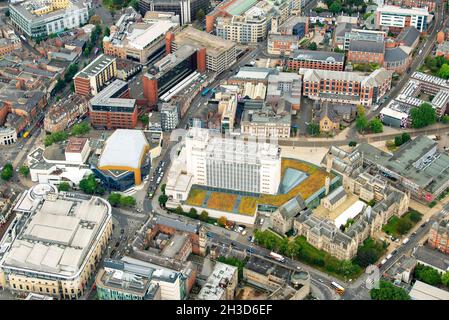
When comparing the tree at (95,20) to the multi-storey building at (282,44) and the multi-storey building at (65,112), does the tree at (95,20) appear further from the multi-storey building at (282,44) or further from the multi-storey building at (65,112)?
the multi-storey building at (282,44)

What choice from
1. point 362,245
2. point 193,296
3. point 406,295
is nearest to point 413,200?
point 362,245

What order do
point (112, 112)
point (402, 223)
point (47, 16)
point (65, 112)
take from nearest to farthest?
point (402, 223) → point (112, 112) → point (65, 112) → point (47, 16)

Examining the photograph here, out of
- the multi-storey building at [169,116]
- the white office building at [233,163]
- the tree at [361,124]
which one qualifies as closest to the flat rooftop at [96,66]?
the multi-storey building at [169,116]

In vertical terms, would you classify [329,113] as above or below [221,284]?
above

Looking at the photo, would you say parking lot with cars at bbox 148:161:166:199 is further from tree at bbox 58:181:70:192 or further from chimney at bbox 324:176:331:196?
chimney at bbox 324:176:331:196

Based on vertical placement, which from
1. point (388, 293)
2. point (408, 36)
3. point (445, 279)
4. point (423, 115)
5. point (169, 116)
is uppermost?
point (408, 36)

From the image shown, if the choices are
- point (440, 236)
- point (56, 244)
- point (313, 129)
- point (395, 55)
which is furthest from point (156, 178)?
point (395, 55)

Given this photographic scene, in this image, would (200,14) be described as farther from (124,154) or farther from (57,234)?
(57,234)

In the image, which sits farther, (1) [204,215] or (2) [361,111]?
(2) [361,111]
